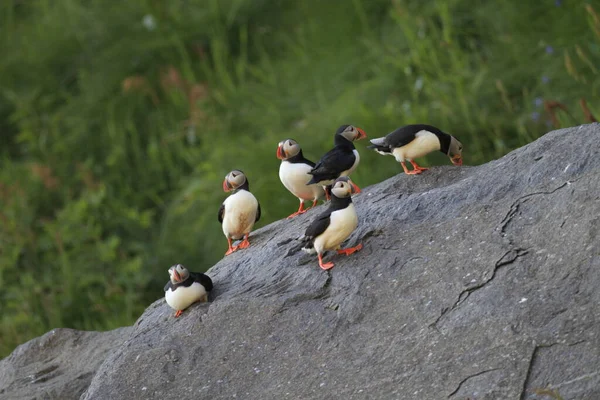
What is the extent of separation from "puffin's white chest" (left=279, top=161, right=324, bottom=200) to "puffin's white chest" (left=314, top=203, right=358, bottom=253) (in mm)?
676

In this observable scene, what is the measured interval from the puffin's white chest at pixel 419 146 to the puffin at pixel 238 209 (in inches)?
28.7

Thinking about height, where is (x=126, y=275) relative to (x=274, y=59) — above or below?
below

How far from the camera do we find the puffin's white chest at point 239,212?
488 centimetres

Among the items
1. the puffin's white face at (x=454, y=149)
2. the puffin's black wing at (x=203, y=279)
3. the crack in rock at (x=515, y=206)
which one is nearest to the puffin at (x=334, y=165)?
the puffin's white face at (x=454, y=149)

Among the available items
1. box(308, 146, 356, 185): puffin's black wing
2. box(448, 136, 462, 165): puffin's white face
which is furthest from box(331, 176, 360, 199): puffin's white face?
box(448, 136, 462, 165): puffin's white face

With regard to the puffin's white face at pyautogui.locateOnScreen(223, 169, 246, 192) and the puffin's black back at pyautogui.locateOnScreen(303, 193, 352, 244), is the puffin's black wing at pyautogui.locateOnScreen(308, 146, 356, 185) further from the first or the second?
the puffin's black back at pyautogui.locateOnScreen(303, 193, 352, 244)

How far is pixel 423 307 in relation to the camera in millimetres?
3875

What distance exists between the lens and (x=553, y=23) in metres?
7.37

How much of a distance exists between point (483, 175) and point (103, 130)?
6571 mm

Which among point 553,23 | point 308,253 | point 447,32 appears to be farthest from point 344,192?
point 553,23

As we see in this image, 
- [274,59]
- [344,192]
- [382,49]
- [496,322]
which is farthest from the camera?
[274,59]

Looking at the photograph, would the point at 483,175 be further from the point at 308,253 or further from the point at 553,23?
the point at 553,23

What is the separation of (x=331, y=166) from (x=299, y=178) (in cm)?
25

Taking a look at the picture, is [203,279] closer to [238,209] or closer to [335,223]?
[238,209]
